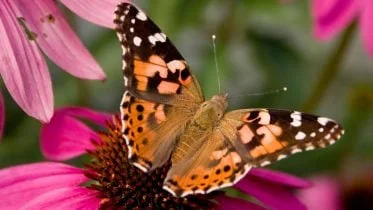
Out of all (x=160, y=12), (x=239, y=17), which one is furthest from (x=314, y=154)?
(x=160, y=12)

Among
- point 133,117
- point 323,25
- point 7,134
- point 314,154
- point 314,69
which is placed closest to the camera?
point 133,117

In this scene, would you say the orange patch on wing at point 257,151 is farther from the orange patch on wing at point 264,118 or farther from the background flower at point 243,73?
the background flower at point 243,73

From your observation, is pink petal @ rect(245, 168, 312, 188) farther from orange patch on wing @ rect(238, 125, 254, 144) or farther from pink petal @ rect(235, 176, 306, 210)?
orange patch on wing @ rect(238, 125, 254, 144)

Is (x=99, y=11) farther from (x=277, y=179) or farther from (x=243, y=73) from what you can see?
(x=243, y=73)

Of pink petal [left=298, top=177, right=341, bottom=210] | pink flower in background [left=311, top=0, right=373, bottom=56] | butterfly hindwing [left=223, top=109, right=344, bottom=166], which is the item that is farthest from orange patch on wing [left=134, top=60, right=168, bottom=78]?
pink petal [left=298, top=177, right=341, bottom=210]

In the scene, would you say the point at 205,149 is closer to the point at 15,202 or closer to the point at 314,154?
the point at 15,202

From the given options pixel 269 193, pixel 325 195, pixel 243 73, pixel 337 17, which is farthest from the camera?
pixel 243 73

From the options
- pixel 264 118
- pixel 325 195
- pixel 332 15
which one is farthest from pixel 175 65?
pixel 325 195
